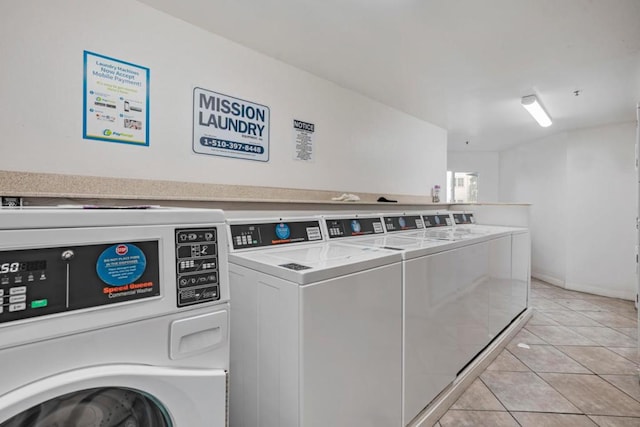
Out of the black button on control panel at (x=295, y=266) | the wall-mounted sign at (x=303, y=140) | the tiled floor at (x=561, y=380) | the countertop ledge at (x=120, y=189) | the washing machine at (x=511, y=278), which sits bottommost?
the tiled floor at (x=561, y=380)

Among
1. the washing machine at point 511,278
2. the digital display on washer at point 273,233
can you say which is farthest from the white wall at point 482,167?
the digital display on washer at point 273,233

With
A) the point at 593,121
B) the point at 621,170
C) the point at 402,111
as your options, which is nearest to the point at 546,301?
the point at 621,170

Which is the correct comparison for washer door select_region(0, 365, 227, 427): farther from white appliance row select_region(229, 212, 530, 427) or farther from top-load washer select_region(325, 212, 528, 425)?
top-load washer select_region(325, 212, 528, 425)

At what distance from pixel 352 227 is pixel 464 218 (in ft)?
6.39

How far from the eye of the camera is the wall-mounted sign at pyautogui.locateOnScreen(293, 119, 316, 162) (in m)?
2.44

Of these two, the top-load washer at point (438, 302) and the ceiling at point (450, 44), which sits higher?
the ceiling at point (450, 44)

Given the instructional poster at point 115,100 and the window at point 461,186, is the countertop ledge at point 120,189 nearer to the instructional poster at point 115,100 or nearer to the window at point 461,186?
the instructional poster at point 115,100

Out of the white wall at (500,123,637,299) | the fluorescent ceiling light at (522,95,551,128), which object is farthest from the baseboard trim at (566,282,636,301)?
the fluorescent ceiling light at (522,95,551,128)

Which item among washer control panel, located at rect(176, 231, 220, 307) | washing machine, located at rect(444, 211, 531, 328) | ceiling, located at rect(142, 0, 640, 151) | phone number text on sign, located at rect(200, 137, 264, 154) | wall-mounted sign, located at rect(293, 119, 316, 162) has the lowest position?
washing machine, located at rect(444, 211, 531, 328)

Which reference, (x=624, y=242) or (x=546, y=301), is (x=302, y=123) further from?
(x=624, y=242)

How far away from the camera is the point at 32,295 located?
1.86 ft

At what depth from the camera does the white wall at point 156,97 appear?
54.6 inches

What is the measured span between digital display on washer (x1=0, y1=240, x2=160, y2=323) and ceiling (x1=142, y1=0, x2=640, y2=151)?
163 centimetres

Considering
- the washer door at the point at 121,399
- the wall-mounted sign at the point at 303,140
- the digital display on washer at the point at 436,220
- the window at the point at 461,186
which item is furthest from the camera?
the window at the point at 461,186
